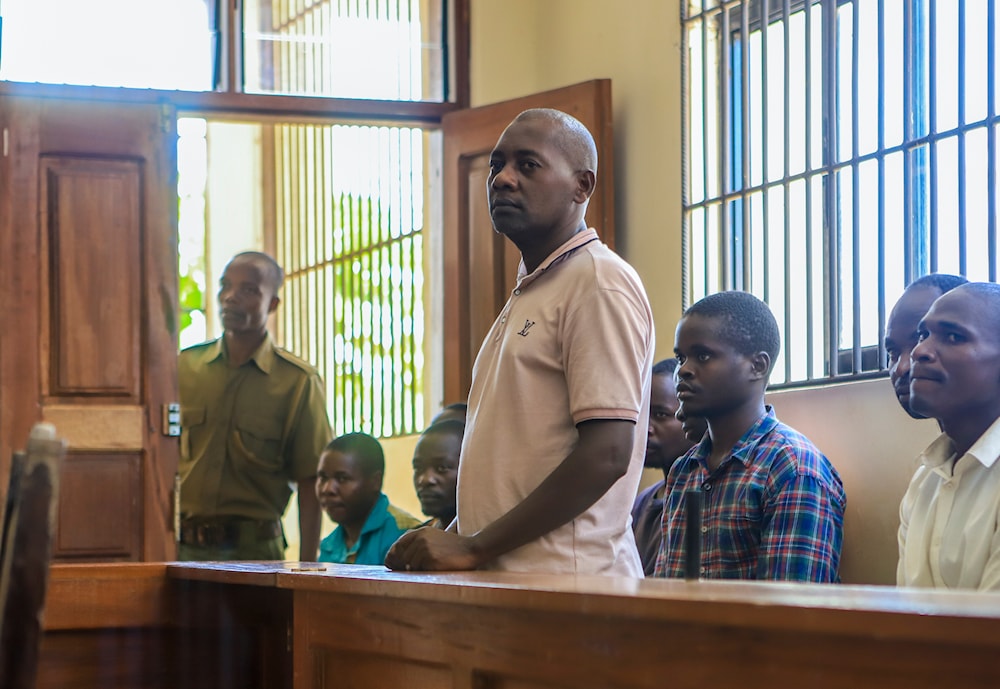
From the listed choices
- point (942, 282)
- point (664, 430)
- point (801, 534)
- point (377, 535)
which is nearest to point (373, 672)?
point (801, 534)

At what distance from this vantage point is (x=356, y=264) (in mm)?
8312

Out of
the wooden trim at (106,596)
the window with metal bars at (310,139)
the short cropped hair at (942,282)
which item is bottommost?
the wooden trim at (106,596)

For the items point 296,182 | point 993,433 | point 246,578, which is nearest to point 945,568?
point 993,433

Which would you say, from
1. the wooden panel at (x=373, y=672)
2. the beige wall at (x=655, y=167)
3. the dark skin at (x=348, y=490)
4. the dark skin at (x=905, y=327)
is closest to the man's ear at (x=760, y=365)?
the dark skin at (x=905, y=327)

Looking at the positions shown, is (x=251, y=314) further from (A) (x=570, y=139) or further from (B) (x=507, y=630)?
(B) (x=507, y=630)

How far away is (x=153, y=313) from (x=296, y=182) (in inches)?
166

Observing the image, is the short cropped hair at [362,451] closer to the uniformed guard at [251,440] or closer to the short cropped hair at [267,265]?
the uniformed guard at [251,440]

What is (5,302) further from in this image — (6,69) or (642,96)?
(642,96)

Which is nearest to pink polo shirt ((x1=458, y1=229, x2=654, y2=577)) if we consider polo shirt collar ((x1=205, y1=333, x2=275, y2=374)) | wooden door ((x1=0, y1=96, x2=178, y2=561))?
polo shirt collar ((x1=205, y1=333, x2=275, y2=374))

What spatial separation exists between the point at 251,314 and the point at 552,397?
118 inches

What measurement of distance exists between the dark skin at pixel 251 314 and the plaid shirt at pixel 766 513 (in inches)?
81.4

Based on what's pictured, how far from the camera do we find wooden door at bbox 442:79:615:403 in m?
5.28

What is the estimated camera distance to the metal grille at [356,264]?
758 centimetres

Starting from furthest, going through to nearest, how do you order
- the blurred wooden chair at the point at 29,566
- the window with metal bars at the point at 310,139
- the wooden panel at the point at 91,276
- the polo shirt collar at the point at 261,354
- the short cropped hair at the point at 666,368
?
the window with metal bars at the point at 310,139, the wooden panel at the point at 91,276, the polo shirt collar at the point at 261,354, the short cropped hair at the point at 666,368, the blurred wooden chair at the point at 29,566
